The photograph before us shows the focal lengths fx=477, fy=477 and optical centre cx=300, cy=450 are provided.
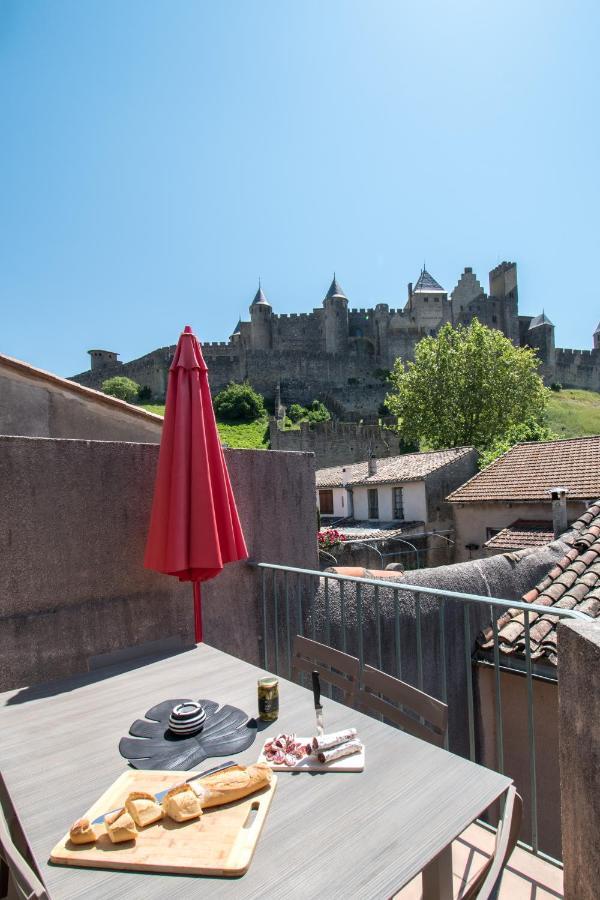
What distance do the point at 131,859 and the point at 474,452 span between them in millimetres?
21879

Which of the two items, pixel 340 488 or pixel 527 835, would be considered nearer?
pixel 527 835

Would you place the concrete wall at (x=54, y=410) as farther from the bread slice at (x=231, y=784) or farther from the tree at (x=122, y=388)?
the tree at (x=122, y=388)

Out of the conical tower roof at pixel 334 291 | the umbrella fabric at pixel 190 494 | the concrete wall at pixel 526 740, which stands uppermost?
the conical tower roof at pixel 334 291

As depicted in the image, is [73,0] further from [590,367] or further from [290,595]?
[590,367]

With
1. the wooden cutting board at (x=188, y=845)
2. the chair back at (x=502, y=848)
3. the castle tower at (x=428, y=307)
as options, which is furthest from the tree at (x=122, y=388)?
the chair back at (x=502, y=848)

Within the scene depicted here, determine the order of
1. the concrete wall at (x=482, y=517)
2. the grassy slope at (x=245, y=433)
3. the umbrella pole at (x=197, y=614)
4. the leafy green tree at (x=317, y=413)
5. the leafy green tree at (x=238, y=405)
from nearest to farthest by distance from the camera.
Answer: the umbrella pole at (x=197, y=614) → the concrete wall at (x=482, y=517) → the grassy slope at (x=245, y=433) → the leafy green tree at (x=238, y=405) → the leafy green tree at (x=317, y=413)

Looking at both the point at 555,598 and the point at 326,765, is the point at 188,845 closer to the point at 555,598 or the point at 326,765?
the point at 326,765

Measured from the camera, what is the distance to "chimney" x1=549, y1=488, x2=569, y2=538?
12.4m

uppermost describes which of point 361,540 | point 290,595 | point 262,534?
point 262,534

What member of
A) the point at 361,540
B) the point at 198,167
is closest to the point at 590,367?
the point at 361,540

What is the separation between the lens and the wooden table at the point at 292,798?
3.68ft

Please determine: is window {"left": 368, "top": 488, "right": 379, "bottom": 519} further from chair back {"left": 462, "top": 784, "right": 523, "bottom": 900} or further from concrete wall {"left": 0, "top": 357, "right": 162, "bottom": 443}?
chair back {"left": 462, "top": 784, "right": 523, "bottom": 900}

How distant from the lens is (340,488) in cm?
2378

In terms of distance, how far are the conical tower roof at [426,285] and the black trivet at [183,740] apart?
57926mm
